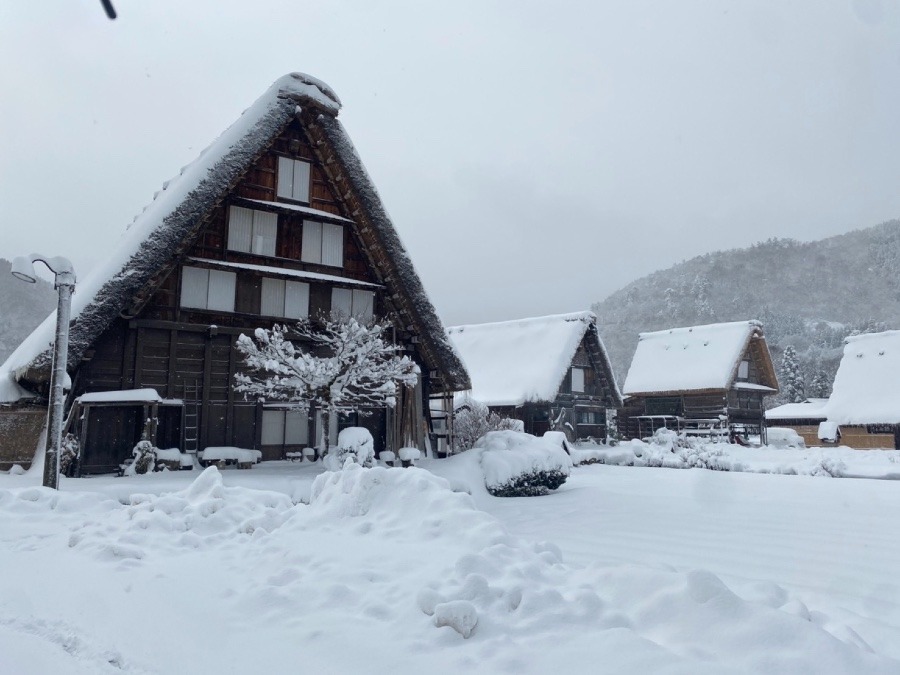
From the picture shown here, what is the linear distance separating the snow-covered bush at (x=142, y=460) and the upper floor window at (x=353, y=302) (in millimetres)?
5234

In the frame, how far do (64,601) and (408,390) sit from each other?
457 inches

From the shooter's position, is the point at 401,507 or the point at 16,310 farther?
the point at 16,310

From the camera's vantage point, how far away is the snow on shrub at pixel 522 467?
1286 cm

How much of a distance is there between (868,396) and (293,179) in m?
29.3

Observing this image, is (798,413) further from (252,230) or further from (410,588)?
(410,588)

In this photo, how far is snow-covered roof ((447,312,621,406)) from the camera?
1069 inches

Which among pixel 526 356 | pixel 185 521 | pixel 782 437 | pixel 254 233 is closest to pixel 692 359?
pixel 782 437

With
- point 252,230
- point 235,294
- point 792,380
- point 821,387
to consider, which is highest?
point 252,230

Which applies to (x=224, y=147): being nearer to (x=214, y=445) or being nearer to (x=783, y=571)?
(x=214, y=445)

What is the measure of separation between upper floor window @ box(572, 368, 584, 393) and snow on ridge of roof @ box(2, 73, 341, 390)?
706 inches

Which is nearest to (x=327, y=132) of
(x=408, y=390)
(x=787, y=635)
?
(x=408, y=390)

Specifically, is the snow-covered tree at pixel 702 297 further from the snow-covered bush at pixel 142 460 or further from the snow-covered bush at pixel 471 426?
the snow-covered bush at pixel 142 460

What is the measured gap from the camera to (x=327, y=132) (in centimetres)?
1529

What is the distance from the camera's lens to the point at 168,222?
12711mm
